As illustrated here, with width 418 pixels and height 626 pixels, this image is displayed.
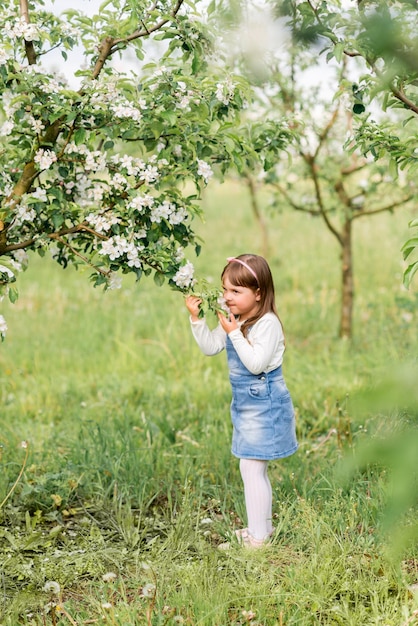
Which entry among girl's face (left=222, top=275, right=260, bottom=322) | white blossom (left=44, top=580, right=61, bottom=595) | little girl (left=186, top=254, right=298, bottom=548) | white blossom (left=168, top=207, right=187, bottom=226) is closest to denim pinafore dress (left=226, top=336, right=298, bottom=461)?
little girl (left=186, top=254, right=298, bottom=548)

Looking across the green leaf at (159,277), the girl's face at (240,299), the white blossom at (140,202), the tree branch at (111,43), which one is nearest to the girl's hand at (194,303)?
the green leaf at (159,277)

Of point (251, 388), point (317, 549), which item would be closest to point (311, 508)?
point (317, 549)

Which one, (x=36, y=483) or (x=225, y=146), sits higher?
(x=225, y=146)

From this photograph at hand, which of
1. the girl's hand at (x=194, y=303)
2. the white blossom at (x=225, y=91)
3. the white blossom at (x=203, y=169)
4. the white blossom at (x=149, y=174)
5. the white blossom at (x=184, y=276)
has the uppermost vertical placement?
the white blossom at (x=225, y=91)

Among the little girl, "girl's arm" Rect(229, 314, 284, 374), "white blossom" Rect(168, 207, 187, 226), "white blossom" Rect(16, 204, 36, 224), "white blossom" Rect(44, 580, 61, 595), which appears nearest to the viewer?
"white blossom" Rect(44, 580, 61, 595)

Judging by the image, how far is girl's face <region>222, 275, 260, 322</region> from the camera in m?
3.53

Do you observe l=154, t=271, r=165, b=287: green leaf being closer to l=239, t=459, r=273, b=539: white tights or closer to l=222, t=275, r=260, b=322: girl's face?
l=222, t=275, r=260, b=322: girl's face

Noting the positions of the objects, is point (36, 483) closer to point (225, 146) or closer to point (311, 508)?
point (311, 508)

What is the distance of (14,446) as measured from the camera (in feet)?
15.6

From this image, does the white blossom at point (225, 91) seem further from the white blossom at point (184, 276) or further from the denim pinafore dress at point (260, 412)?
the denim pinafore dress at point (260, 412)

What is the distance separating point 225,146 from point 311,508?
1772mm

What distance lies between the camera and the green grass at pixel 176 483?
2.99m

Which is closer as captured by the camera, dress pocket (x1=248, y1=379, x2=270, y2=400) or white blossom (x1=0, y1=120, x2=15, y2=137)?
white blossom (x1=0, y1=120, x2=15, y2=137)

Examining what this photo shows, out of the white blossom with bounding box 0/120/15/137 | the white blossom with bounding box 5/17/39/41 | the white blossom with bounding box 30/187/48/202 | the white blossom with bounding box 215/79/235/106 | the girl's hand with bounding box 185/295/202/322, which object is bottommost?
the girl's hand with bounding box 185/295/202/322
